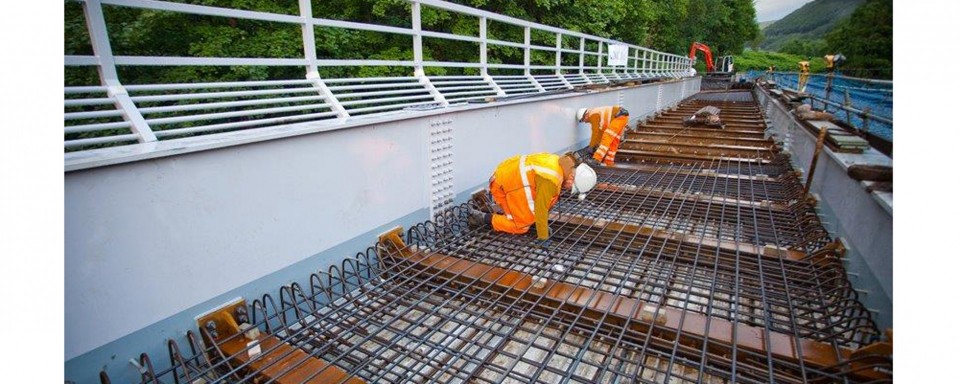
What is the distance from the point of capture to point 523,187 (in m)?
3.99

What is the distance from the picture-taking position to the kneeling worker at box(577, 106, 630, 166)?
277 inches

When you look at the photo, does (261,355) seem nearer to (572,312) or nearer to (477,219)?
(572,312)

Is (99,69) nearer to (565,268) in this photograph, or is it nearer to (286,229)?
(286,229)

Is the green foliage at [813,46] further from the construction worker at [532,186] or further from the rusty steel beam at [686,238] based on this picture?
the construction worker at [532,186]

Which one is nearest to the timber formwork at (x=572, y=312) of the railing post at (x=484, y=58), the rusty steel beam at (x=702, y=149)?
the railing post at (x=484, y=58)

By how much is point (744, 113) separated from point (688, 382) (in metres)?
12.2

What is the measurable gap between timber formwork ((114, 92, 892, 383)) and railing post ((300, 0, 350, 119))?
117cm

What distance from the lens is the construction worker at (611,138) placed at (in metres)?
6.97

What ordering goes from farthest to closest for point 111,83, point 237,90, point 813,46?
point 813,46
point 237,90
point 111,83

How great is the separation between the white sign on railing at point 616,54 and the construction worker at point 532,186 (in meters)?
7.26

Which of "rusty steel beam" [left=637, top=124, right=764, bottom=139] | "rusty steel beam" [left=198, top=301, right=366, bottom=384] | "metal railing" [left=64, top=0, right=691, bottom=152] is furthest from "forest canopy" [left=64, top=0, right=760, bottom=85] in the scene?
"rusty steel beam" [left=198, top=301, right=366, bottom=384]

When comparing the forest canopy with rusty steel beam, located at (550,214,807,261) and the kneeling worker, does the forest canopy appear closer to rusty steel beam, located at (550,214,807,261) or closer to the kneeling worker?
the kneeling worker

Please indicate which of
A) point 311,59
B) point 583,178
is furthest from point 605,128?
point 311,59

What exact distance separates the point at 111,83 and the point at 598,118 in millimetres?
6394
